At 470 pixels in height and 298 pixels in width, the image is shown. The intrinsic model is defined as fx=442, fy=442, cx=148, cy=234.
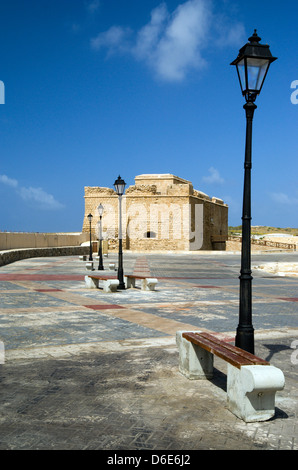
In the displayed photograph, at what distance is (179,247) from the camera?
4709 centimetres

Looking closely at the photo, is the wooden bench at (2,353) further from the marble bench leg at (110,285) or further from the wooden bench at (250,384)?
the marble bench leg at (110,285)

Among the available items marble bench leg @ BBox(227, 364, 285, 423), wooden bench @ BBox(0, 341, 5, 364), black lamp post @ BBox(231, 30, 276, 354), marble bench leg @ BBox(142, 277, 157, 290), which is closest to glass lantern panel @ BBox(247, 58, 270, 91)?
black lamp post @ BBox(231, 30, 276, 354)

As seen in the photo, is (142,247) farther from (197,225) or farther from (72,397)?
(72,397)

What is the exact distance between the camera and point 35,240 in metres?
36.4

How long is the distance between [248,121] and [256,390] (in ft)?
10.3

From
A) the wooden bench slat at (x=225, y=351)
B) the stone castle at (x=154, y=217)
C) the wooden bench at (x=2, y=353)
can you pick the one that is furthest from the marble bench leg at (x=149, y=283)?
the stone castle at (x=154, y=217)

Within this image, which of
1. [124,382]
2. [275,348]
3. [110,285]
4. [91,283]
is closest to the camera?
[124,382]

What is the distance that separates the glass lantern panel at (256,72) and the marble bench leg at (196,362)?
303 cm

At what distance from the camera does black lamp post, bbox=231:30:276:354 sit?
4953mm

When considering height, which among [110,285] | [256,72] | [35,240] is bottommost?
[110,285]

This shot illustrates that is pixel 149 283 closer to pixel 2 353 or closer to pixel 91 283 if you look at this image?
pixel 91 283

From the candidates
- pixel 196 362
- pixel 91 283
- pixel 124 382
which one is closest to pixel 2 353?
pixel 124 382
